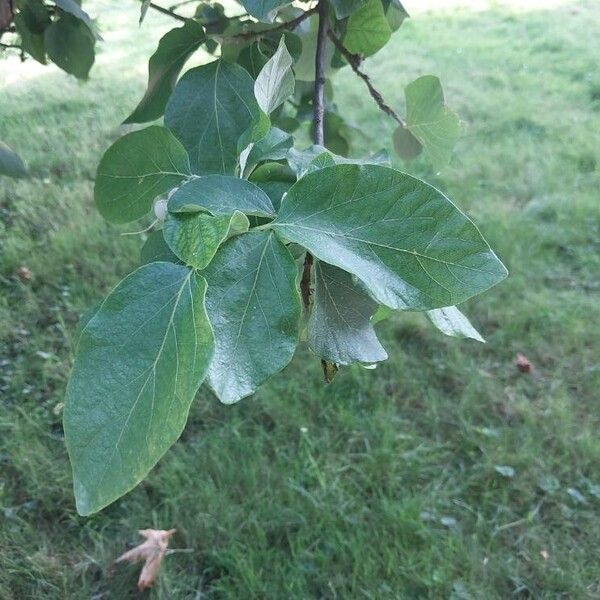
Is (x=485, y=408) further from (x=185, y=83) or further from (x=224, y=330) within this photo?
(x=224, y=330)

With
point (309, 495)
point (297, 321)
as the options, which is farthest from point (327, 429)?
point (297, 321)

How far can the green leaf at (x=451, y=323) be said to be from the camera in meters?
0.45

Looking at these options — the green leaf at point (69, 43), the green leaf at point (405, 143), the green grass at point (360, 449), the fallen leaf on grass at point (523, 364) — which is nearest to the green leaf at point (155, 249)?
the green leaf at point (405, 143)

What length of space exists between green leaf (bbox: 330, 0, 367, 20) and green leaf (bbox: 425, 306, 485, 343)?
330 millimetres

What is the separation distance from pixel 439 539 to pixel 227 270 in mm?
1430

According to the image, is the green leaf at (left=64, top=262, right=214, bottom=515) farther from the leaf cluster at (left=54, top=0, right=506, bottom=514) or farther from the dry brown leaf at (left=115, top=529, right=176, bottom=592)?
the dry brown leaf at (left=115, top=529, right=176, bottom=592)

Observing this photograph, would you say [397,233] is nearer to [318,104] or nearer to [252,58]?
[318,104]

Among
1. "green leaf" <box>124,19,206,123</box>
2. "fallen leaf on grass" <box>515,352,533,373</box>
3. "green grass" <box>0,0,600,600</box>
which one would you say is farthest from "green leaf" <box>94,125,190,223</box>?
→ "fallen leaf on grass" <box>515,352,533,373</box>

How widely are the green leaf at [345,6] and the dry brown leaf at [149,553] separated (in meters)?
1.26

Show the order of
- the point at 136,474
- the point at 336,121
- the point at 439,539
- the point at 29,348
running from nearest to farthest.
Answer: the point at 136,474 → the point at 336,121 → the point at 439,539 → the point at 29,348

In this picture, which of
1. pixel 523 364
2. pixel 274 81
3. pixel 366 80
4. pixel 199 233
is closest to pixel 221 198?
pixel 199 233

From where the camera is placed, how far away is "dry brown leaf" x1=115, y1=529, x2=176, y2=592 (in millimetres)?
1504

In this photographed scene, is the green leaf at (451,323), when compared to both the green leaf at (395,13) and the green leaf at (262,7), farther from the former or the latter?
the green leaf at (395,13)

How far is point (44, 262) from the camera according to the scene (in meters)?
2.52
